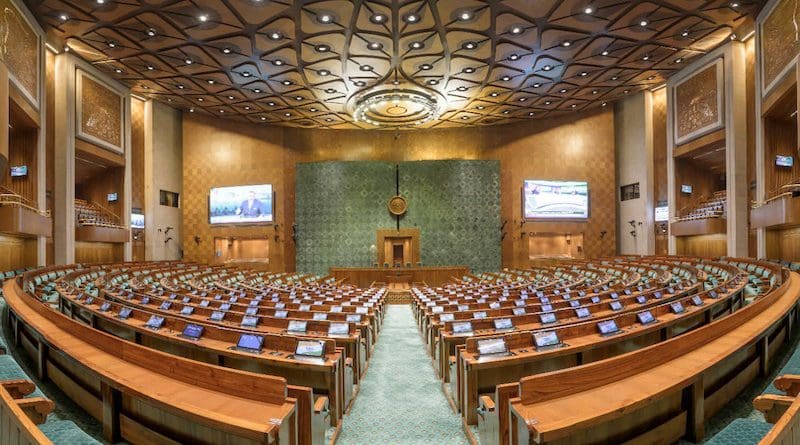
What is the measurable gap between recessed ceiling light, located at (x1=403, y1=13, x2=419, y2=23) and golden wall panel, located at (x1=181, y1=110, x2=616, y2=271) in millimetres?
10615

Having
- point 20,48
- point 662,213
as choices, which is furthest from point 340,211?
point 662,213

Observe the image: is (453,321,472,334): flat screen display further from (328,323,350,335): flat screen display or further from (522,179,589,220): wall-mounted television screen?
(522,179,589,220): wall-mounted television screen

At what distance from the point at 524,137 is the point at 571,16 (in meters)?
9.36

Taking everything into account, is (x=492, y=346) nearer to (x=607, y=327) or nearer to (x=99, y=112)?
(x=607, y=327)

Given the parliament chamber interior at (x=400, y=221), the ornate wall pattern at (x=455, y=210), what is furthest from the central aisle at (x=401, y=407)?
the ornate wall pattern at (x=455, y=210)

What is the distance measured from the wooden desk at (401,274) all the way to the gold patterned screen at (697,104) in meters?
9.89

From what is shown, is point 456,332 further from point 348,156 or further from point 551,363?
point 348,156

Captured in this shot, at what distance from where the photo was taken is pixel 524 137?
773 inches

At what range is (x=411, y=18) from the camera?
10430 millimetres

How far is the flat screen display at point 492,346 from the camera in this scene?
11.3 feet

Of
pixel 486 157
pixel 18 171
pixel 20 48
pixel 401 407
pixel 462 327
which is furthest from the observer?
pixel 486 157

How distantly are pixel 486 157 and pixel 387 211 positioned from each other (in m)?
5.94

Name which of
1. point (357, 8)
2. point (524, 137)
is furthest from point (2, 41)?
point (524, 137)

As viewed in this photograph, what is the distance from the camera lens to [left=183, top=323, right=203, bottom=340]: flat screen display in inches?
153
